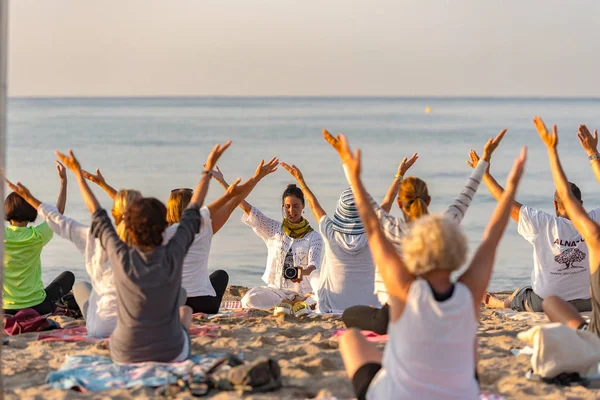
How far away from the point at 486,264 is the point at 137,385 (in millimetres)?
1935

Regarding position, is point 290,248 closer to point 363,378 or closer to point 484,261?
point 363,378

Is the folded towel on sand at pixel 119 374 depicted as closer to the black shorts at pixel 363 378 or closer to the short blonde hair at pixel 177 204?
the black shorts at pixel 363 378

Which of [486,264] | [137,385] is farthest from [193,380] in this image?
[486,264]

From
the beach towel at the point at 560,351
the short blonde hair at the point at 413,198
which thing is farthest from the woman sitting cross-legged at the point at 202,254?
the beach towel at the point at 560,351

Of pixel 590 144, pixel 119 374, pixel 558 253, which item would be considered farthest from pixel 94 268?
pixel 558 253

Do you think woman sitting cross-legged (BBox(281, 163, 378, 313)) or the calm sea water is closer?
woman sitting cross-legged (BBox(281, 163, 378, 313))

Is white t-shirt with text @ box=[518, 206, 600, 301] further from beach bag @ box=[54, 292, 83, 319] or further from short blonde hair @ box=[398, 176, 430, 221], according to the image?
beach bag @ box=[54, 292, 83, 319]

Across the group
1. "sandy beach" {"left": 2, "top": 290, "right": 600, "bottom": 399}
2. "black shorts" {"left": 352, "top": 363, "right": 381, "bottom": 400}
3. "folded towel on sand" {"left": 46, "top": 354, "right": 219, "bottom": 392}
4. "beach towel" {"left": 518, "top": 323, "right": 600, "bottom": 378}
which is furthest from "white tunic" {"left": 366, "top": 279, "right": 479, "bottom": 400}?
"folded towel on sand" {"left": 46, "top": 354, "right": 219, "bottom": 392}

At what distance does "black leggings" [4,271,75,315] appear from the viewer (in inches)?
310

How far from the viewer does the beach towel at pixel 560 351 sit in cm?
542

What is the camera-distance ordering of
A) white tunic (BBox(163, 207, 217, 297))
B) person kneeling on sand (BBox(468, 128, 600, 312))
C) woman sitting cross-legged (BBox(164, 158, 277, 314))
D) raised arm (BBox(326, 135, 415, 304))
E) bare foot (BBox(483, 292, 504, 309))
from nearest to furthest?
raised arm (BBox(326, 135, 415, 304)), woman sitting cross-legged (BBox(164, 158, 277, 314)), white tunic (BBox(163, 207, 217, 297)), person kneeling on sand (BBox(468, 128, 600, 312)), bare foot (BBox(483, 292, 504, 309))

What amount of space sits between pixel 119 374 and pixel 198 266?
2.14m

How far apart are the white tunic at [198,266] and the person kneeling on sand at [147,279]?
63.5 inches

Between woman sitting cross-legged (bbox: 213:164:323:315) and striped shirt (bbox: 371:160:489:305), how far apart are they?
2.27m
